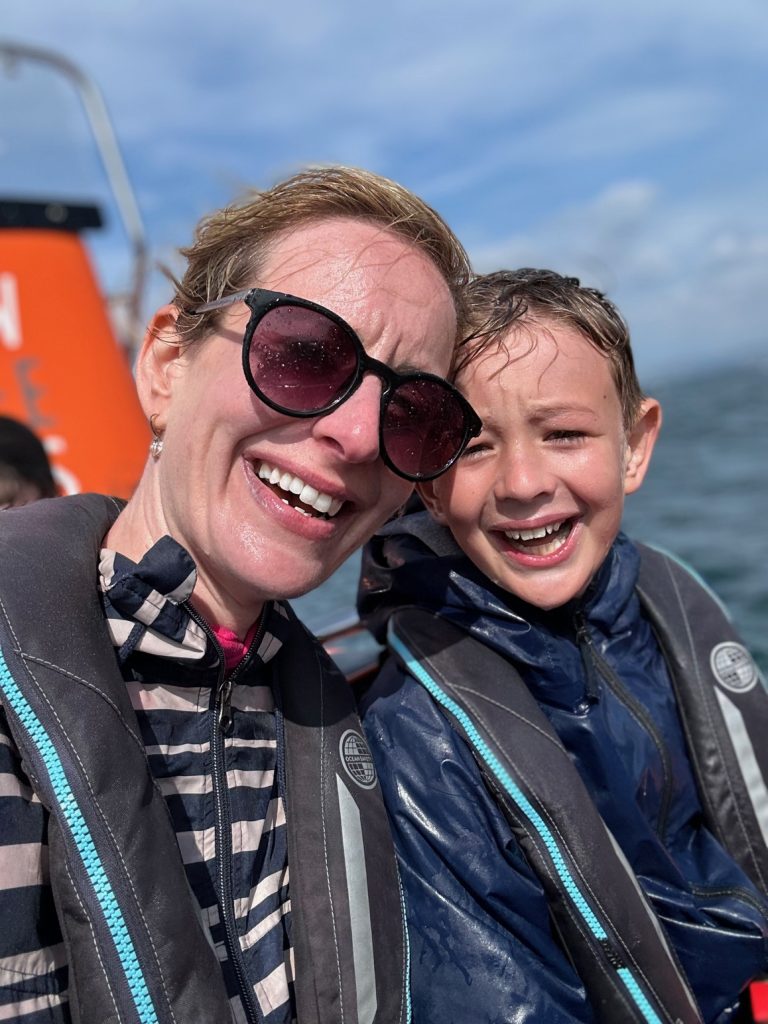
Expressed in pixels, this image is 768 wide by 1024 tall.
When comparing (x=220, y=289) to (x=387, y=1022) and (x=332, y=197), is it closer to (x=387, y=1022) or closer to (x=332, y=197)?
(x=332, y=197)

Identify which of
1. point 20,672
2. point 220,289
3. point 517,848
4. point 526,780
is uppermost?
point 220,289

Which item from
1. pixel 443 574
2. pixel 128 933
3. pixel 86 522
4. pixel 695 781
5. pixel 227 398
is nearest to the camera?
pixel 128 933

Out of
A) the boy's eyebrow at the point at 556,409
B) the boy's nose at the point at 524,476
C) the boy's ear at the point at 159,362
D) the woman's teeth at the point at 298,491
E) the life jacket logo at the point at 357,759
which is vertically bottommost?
the life jacket logo at the point at 357,759

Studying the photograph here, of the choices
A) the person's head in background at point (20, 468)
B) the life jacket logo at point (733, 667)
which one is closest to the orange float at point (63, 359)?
the person's head in background at point (20, 468)

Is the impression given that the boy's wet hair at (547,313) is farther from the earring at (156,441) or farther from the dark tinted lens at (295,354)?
the earring at (156,441)

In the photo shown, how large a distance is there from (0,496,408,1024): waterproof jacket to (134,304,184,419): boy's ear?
24 cm

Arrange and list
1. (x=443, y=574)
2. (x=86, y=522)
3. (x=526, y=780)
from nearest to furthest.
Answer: (x=86, y=522)
(x=526, y=780)
(x=443, y=574)

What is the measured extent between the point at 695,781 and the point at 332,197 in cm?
160

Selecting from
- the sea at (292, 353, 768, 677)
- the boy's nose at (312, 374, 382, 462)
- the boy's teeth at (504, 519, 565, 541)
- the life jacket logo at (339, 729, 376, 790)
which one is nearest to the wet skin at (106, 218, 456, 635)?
the boy's nose at (312, 374, 382, 462)

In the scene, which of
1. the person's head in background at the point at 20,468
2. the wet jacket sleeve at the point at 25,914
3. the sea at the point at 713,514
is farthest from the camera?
the sea at the point at 713,514

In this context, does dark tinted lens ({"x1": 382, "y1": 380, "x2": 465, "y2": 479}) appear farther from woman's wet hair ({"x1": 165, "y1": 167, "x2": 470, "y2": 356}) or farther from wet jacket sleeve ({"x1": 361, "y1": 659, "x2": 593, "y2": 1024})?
wet jacket sleeve ({"x1": 361, "y1": 659, "x2": 593, "y2": 1024})

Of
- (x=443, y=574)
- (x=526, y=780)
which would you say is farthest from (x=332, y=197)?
(x=526, y=780)

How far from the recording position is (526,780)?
5.61 feet

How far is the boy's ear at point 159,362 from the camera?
4.94ft
